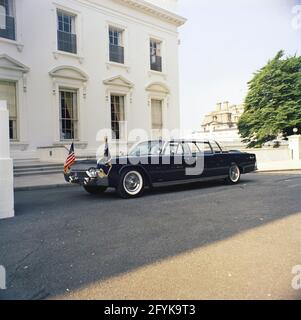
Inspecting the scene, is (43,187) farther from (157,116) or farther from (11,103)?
(157,116)

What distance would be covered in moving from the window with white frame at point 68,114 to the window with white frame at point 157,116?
5.72m

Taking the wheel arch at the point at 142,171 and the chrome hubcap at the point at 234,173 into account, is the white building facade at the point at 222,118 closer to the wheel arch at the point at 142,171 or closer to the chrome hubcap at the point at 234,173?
the chrome hubcap at the point at 234,173

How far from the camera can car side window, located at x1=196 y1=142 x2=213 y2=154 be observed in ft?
30.1

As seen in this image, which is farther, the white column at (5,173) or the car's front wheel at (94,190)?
the car's front wheel at (94,190)

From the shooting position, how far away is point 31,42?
47.1 ft

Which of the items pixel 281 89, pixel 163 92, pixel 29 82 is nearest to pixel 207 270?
pixel 29 82

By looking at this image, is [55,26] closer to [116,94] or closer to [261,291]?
[116,94]

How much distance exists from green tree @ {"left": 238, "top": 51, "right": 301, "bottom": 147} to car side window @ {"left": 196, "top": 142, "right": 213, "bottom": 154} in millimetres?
21574

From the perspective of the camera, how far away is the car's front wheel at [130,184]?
24.1 feet

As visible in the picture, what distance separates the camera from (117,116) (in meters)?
18.3

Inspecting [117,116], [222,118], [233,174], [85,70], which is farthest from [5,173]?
[222,118]

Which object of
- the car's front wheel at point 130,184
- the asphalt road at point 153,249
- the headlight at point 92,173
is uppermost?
the headlight at point 92,173

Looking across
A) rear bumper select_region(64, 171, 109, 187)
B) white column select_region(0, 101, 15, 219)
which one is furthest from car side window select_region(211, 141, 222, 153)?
white column select_region(0, 101, 15, 219)

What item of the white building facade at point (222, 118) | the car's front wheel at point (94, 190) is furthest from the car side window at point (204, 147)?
the white building facade at point (222, 118)
